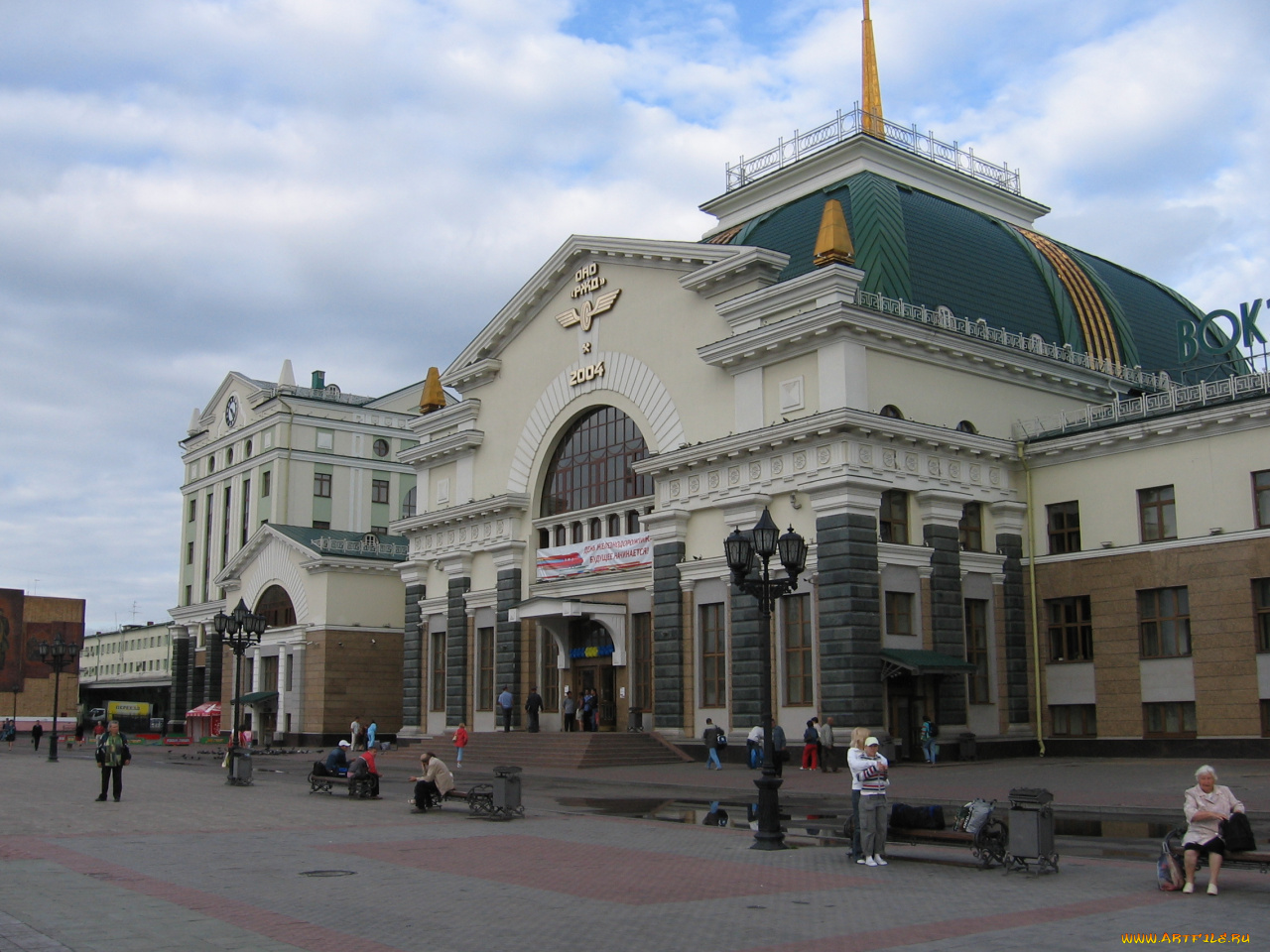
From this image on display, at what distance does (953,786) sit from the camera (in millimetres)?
26328

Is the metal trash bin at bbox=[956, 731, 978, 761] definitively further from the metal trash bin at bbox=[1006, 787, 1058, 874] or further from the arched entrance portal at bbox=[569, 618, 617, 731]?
the metal trash bin at bbox=[1006, 787, 1058, 874]

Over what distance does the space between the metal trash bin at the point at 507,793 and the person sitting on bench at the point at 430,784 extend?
1781 millimetres

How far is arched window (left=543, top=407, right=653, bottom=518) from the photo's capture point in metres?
42.2

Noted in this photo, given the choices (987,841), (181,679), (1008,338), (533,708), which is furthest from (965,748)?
(181,679)

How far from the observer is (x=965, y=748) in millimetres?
34781

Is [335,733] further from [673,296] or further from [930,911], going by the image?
[930,911]

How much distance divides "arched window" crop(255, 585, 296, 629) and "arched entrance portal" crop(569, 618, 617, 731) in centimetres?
2148

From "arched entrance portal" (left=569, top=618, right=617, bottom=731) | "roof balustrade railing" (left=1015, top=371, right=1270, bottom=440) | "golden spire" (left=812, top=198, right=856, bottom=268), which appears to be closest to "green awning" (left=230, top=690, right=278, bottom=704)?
"arched entrance portal" (left=569, top=618, right=617, bottom=731)

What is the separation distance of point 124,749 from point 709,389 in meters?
20.6

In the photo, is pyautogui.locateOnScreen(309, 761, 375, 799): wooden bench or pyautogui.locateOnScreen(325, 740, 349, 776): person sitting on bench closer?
pyautogui.locateOnScreen(309, 761, 375, 799): wooden bench

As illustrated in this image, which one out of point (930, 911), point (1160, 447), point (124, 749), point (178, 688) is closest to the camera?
point (930, 911)

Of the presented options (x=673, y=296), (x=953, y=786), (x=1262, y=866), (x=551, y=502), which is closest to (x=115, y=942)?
(x=1262, y=866)

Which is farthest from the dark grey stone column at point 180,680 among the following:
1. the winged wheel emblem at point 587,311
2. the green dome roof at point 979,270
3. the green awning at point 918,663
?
the green awning at point 918,663

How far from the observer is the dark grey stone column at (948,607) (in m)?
35.4
